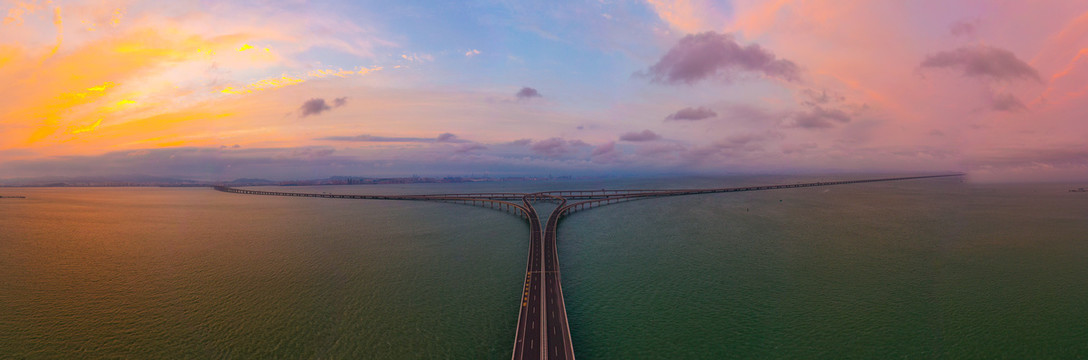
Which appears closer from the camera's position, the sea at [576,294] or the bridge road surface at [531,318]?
the bridge road surface at [531,318]

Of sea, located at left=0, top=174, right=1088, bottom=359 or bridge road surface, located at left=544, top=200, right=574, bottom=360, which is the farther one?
sea, located at left=0, top=174, right=1088, bottom=359

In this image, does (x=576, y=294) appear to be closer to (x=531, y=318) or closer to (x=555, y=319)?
(x=555, y=319)

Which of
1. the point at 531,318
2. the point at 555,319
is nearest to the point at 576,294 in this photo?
the point at 555,319

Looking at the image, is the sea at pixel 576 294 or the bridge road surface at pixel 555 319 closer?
the bridge road surface at pixel 555 319

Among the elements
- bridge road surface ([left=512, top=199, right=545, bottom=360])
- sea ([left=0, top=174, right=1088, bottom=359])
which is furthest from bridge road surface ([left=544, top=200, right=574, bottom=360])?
sea ([left=0, top=174, right=1088, bottom=359])

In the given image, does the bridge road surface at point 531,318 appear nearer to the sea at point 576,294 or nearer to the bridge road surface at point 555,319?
the bridge road surface at point 555,319

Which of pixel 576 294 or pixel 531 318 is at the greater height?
pixel 531 318

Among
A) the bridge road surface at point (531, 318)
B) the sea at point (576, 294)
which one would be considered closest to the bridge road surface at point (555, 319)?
the bridge road surface at point (531, 318)

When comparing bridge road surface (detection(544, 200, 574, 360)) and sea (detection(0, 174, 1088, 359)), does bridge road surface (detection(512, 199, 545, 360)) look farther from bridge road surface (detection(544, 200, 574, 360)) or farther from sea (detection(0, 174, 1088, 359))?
sea (detection(0, 174, 1088, 359))
